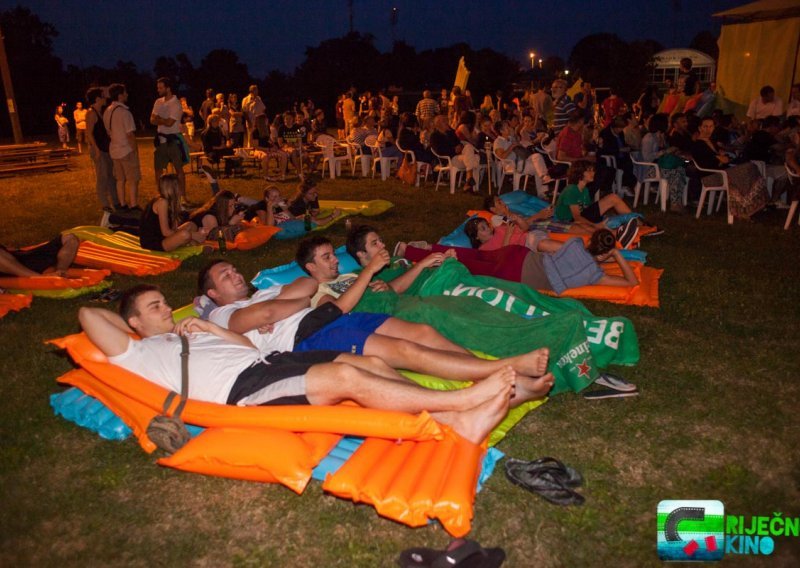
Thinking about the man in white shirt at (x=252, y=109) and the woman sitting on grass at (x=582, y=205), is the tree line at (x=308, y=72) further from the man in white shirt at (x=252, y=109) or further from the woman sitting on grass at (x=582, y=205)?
the woman sitting on grass at (x=582, y=205)

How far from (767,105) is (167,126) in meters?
11.0

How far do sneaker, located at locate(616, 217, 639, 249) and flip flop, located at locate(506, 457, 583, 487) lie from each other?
14.2ft

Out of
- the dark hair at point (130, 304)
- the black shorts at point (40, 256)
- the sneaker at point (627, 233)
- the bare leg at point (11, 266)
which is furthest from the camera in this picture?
the sneaker at point (627, 233)

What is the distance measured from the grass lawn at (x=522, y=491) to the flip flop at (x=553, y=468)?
77 millimetres

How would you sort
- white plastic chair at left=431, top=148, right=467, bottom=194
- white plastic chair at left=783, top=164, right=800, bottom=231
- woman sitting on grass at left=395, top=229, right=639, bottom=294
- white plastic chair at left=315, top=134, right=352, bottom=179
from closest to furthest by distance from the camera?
woman sitting on grass at left=395, top=229, right=639, bottom=294 → white plastic chair at left=783, top=164, right=800, bottom=231 → white plastic chair at left=431, top=148, right=467, bottom=194 → white plastic chair at left=315, top=134, right=352, bottom=179

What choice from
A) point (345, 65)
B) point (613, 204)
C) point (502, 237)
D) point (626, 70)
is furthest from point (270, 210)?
point (345, 65)

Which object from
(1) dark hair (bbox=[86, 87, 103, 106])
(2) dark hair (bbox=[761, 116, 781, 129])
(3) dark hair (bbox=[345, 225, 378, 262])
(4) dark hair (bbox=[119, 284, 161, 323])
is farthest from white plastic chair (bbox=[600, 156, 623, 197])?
(4) dark hair (bbox=[119, 284, 161, 323])

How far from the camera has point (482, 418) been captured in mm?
2982

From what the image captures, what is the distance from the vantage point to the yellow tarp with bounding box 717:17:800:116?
1240 cm

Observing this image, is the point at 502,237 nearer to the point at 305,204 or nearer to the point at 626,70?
the point at 305,204

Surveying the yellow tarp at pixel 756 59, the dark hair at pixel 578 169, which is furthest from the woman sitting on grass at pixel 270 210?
the yellow tarp at pixel 756 59

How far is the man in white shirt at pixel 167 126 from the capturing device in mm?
9719

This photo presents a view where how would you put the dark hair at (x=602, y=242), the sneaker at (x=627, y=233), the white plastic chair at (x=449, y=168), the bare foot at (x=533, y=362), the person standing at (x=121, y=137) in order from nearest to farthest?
the bare foot at (x=533, y=362)
the dark hair at (x=602, y=242)
the sneaker at (x=627, y=233)
the person standing at (x=121, y=137)
the white plastic chair at (x=449, y=168)

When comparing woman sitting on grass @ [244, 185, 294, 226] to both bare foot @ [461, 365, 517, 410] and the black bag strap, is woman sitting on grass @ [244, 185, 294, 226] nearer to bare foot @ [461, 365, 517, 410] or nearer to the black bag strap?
the black bag strap
